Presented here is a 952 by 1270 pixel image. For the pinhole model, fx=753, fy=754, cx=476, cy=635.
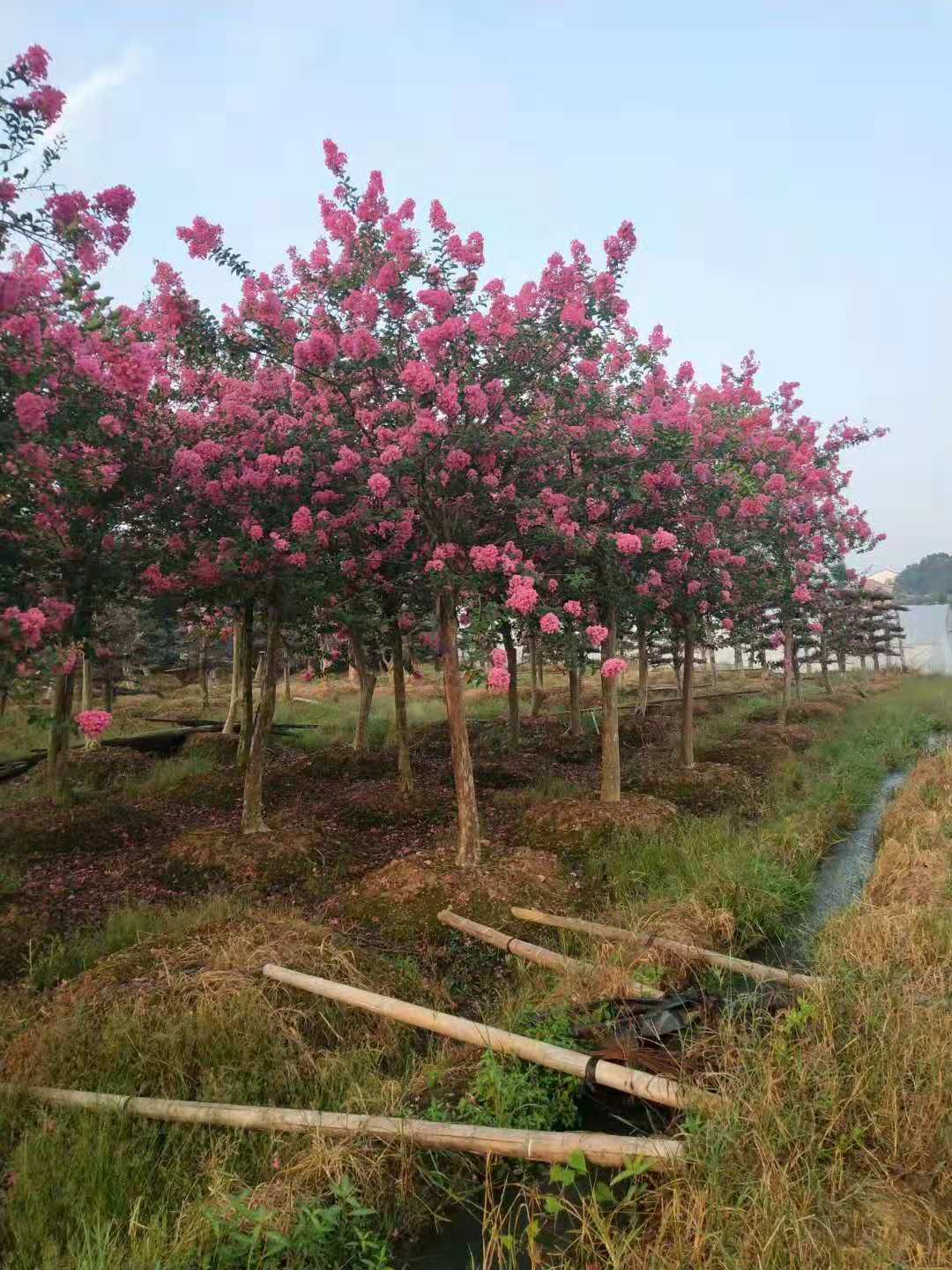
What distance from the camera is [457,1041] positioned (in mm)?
5328

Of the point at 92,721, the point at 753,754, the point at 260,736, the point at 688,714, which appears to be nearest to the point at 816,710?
the point at 753,754

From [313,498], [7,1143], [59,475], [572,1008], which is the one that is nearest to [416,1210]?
[572,1008]

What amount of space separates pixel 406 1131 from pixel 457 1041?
1315 millimetres

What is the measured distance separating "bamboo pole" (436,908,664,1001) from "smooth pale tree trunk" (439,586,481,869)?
113 cm

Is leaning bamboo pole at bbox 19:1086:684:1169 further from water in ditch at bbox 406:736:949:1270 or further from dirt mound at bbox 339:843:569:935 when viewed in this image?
dirt mound at bbox 339:843:569:935

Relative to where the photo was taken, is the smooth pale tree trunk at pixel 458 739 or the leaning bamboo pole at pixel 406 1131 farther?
the smooth pale tree trunk at pixel 458 739

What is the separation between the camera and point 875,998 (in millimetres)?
4660

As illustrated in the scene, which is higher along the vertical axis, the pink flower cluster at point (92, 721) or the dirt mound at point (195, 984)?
the pink flower cluster at point (92, 721)

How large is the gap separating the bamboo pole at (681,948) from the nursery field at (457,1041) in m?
0.09

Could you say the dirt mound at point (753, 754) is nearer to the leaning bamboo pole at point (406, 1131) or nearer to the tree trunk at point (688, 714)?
the tree trunk at point (688, 714)

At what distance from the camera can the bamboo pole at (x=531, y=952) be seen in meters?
5.61

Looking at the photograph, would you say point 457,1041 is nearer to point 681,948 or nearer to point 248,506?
point 681,948

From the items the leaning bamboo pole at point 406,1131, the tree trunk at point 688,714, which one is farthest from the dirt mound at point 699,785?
the leaning bamboo pole at point 406,1131

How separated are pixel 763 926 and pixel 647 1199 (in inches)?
162
